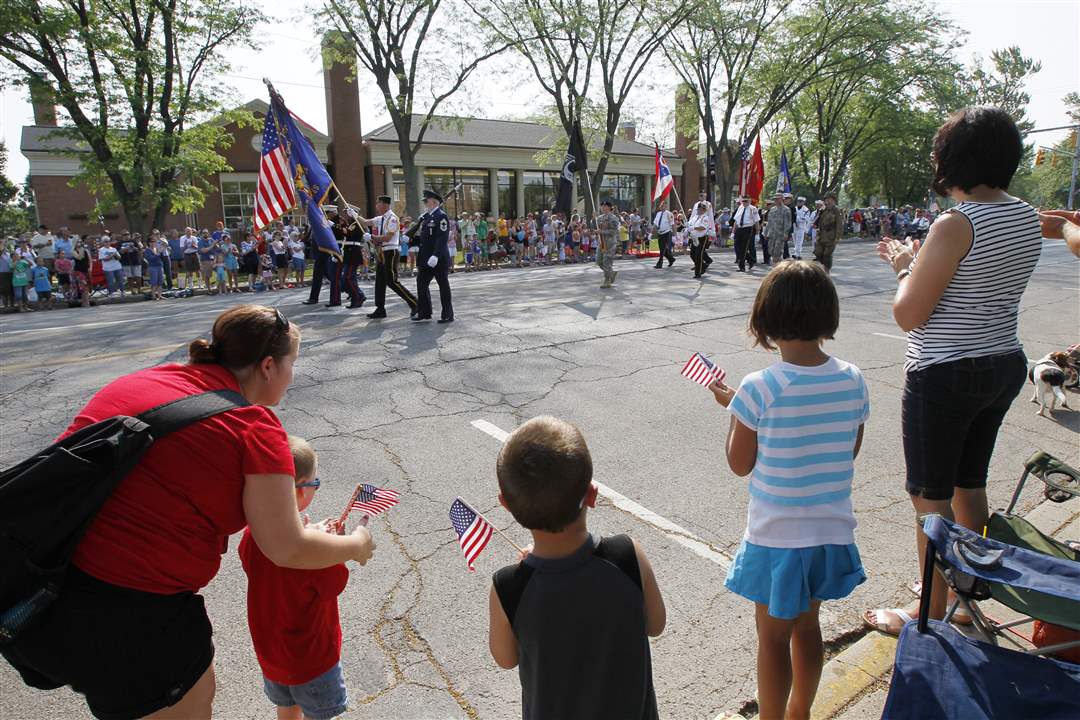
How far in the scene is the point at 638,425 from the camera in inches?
214

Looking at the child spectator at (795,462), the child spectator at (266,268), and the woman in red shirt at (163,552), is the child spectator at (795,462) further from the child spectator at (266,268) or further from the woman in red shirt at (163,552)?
the child spectator at (266,268)

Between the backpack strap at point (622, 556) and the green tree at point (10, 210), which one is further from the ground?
A: the green tree at point (10, 210)

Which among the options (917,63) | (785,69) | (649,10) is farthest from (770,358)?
(917,63)

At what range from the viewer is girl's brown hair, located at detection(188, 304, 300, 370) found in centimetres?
180

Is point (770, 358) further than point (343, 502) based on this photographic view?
Yes

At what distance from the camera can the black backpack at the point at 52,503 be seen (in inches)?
54.7

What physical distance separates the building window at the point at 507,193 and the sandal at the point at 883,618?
37149 millimetres

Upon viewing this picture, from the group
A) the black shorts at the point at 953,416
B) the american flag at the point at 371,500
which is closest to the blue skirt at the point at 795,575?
the black shorts at the point at 953,416

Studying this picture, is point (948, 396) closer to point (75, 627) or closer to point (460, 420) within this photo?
point (75, 627)

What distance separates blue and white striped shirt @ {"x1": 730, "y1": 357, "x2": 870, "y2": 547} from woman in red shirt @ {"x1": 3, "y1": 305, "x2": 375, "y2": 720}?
131cm

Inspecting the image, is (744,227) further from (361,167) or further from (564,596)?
(361,167)

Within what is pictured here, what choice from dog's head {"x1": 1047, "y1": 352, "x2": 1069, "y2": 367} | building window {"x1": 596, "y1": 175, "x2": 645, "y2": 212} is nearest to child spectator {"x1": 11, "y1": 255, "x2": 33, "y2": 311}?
dog's head {"x1": 1047, "y1": 352, "x2": 1069, "y2": 367}

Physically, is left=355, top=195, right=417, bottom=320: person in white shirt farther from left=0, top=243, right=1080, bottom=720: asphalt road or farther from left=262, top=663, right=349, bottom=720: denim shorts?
left=262, top=663, right=349, bottom=720: denim shorts

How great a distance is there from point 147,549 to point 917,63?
145 feet
